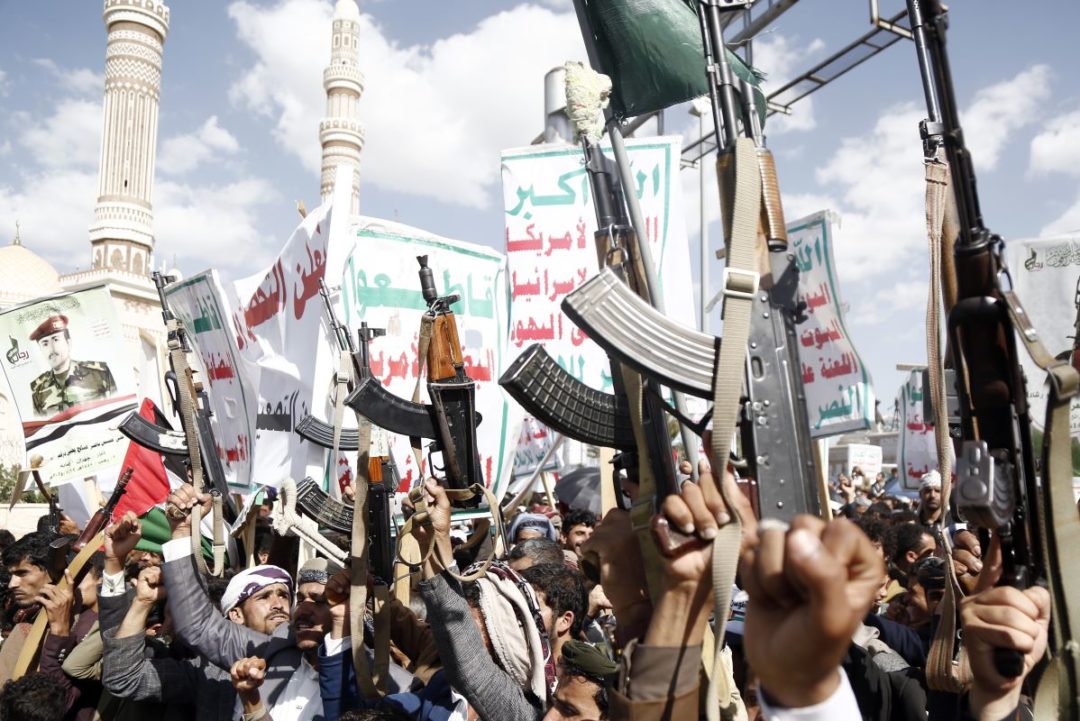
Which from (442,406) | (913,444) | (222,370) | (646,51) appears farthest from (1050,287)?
(222,370)

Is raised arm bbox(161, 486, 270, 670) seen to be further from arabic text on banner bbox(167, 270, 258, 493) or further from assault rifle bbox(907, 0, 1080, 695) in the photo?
arabic text on banner bbox(167, 270, 258, 493)

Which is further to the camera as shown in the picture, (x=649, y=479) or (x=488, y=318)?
(x=488, y=318)

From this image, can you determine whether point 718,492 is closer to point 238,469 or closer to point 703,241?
point 238,469

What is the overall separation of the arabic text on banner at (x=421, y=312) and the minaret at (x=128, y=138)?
32645 millimetres

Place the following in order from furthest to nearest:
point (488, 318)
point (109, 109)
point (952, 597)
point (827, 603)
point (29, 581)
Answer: point (109, 109) → point (488, 318) → point (29, 581) → point (952, 597) → point (827, 603)

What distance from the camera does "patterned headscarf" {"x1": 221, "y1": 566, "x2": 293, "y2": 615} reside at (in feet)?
12.5

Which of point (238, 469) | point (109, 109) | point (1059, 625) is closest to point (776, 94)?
point (238, 469)

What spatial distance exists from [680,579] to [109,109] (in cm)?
4085

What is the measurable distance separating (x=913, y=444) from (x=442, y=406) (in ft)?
26.8

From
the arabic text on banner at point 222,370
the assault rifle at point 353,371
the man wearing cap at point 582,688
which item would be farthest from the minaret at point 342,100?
the man wearing cap at point 582,688

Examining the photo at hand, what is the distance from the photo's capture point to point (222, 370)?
25.8ft

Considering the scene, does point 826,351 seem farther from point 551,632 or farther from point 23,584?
point 23,584

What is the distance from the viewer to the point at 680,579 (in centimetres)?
152

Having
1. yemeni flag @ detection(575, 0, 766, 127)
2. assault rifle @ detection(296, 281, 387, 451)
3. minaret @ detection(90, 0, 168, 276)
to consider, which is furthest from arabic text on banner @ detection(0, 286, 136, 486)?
minaret @ detection(90, 0, 168, 276)
